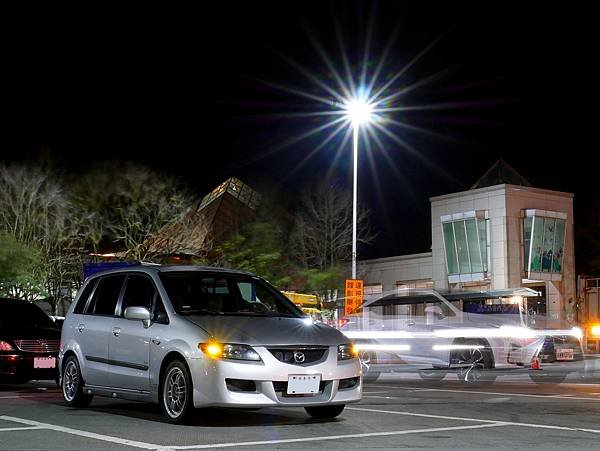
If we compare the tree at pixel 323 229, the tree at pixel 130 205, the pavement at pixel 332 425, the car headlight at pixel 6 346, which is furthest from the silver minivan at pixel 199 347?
the tree at pixel 323 229

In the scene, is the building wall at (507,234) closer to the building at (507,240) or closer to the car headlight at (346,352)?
the building at (507,240)

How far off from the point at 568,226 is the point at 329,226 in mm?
12813

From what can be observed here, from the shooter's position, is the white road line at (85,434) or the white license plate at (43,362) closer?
the white road line at (85,434)

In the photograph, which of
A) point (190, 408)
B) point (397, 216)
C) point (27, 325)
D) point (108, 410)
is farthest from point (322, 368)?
point (397, 216)

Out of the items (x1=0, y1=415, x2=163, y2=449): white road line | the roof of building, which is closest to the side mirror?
(x1=0, y1=415, x2=163, y2=449): white road line

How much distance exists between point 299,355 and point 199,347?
1.03m

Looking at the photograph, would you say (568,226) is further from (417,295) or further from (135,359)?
(135,359)

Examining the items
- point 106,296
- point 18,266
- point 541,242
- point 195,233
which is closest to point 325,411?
point 106,296

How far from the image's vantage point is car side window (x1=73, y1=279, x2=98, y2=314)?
11.6 meters

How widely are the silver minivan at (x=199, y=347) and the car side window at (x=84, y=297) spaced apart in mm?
30

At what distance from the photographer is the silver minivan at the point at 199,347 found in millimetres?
8906

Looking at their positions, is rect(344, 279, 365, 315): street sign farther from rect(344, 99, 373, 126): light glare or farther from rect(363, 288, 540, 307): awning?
rect(363, 288, 540, 307): awning

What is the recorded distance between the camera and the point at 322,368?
9203 mm

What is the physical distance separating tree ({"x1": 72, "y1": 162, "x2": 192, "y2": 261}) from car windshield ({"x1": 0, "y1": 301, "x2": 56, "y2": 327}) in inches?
854
